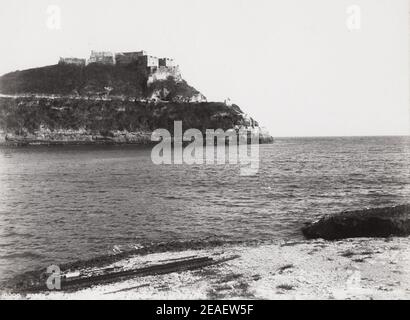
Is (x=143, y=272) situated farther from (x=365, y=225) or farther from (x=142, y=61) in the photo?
(x=142, y=61)

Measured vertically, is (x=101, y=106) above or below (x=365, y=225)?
above

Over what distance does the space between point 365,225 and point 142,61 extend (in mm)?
150871

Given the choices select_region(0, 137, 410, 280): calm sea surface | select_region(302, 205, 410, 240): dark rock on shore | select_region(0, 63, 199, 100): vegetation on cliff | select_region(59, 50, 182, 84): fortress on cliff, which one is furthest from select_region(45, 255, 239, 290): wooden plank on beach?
select_region(59, 50, 182, 84): fortress on cliff

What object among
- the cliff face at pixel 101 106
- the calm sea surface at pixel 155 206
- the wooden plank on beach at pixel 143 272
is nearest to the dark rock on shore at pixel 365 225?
the calm sea surface at pixel 155 206

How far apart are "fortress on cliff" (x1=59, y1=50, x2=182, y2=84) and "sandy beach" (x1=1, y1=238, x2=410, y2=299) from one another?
147 meters

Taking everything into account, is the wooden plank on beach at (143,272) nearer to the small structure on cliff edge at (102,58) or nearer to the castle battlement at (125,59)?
the castle battlement at (125,59)

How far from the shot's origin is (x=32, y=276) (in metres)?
16.3

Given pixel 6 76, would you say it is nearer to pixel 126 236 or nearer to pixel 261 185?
pixel 261 185

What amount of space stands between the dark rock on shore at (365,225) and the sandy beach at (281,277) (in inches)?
72.8

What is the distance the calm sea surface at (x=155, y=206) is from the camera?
21.6m

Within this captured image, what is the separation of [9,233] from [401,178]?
40719 millimetres

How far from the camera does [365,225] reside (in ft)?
66.5

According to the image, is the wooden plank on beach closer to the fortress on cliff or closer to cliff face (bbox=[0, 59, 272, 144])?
cliff face (bbox=[0, 59, 272, 144])

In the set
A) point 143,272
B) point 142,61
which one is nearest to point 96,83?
point 142,61
